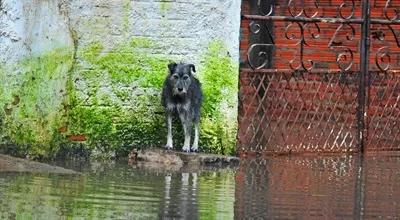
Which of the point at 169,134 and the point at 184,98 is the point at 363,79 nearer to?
the point at 184,98

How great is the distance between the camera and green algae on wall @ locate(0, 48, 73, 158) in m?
11.4

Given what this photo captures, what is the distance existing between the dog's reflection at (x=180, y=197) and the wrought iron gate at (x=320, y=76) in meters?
2.08

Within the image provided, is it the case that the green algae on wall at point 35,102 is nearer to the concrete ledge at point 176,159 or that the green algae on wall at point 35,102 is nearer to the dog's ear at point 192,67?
the concrete ledge at point 176,159

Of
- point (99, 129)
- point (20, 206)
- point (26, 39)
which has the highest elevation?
point (26, 39)

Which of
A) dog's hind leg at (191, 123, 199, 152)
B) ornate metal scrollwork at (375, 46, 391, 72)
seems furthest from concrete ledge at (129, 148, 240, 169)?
ornate metal scrollwork at (375, 46, 391, 72)

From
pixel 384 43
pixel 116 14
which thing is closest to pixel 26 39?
pixel 116 14

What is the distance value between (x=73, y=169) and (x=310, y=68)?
306 cm

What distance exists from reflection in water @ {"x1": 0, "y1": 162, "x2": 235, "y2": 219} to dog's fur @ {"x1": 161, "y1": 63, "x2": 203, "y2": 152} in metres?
0.81

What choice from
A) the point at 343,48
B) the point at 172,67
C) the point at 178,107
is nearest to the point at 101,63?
the point at 172,67

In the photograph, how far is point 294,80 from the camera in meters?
13.0

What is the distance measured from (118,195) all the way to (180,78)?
8.08ft

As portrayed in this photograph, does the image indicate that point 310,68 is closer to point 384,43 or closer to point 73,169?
point 384,43

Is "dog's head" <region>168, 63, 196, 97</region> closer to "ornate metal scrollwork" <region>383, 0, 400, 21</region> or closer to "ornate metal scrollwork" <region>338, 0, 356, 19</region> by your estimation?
"ornate metal scrollwork" <region>338, 0, 356, 19</region>

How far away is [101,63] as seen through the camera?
460 inches
